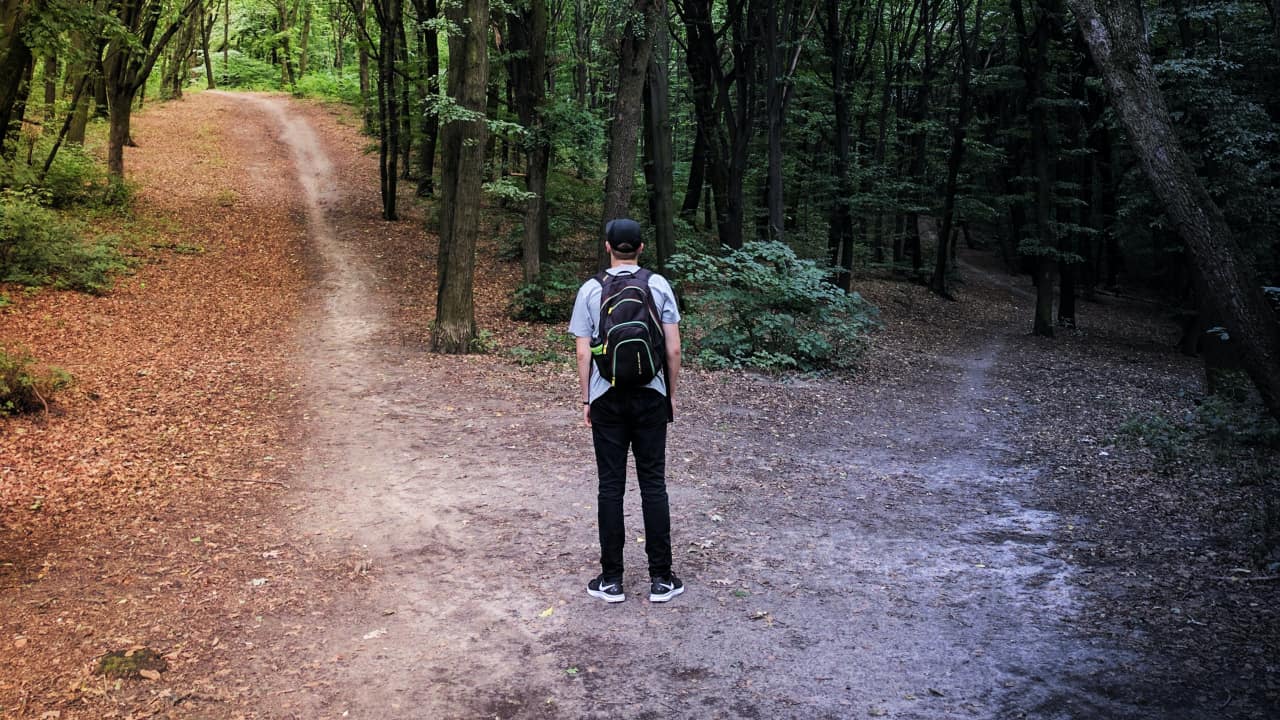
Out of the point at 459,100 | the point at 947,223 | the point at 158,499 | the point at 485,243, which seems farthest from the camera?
the point at 947,223

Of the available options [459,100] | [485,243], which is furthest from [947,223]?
[459,100]

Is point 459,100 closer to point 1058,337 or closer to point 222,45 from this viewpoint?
point 1058,337

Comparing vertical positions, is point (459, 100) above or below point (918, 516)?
above

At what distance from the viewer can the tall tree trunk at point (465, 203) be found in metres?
11.5

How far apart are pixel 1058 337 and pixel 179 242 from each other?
73.5 feet

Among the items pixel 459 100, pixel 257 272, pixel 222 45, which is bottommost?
pixel 257 272

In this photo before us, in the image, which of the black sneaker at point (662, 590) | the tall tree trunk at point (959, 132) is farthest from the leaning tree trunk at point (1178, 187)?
the tall tree trunk at point (959, 132)

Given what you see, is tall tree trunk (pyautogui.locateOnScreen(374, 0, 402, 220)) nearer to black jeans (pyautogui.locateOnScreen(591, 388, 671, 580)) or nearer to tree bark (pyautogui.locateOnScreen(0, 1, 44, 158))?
tree bark (pyautogui.locateOnScreen(0, 1, 44, 158))

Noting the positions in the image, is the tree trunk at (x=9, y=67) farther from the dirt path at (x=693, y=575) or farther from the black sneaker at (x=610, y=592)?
the black sneaker at (x=610, y=592)

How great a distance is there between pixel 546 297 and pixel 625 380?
12.0 m

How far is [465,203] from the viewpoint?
11914 millimetres

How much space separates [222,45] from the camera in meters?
52.5

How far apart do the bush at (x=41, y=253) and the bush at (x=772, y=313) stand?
10.4 metres

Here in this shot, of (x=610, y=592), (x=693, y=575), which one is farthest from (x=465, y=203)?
(x=610, y=592)
